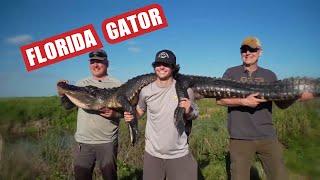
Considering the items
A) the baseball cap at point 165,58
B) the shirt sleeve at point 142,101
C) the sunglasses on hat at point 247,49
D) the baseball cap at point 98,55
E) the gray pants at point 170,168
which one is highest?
the baseball cap at point 98,55

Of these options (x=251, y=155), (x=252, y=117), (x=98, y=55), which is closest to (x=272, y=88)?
(x=252, y=117)

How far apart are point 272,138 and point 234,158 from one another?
60 centimetres

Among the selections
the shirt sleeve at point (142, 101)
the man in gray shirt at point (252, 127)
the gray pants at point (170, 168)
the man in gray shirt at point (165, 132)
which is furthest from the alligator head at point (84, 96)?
the man in gray shirt at point (252, 127)

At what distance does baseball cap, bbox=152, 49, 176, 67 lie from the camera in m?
4.21

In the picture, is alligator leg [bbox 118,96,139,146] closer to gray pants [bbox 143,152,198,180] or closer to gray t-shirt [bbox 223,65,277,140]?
gray pants [bbox 143,152,198,180]

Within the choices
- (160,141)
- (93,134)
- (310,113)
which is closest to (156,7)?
(93,134)

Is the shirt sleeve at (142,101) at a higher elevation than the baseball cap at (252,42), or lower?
lower

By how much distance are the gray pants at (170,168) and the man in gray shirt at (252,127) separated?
3.13 ft

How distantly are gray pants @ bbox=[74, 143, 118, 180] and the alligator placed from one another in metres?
0.43

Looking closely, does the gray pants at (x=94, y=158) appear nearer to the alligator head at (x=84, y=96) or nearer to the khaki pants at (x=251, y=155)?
the alligator head at (x=84, y=96)

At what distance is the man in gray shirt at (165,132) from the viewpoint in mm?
4238

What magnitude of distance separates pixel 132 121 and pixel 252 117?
168 cm

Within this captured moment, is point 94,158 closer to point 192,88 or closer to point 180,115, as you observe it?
point 192,88

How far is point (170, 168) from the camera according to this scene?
4.29 meters
